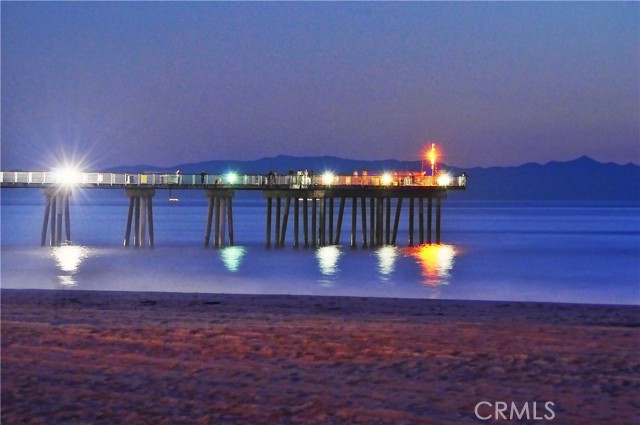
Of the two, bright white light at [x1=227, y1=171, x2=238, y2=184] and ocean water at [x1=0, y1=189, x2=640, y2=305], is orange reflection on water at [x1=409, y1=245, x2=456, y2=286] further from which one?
bright white light at [x1=227, y1=171, x2=238, y2=184]

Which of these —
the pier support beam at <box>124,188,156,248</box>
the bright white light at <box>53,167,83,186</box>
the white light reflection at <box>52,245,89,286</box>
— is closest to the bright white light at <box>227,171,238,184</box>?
the pier support beam at <box>124,188,156,248</box>

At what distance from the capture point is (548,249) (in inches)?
1857

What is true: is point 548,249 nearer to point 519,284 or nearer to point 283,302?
point 519,284

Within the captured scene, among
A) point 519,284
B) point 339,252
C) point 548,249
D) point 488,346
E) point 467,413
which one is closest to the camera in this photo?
point 467,413

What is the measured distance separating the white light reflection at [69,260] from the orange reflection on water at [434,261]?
35.9ft

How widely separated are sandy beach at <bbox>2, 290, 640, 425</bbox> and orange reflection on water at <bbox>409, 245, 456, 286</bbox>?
13.5m

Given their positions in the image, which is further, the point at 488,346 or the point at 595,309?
the point at 595,309

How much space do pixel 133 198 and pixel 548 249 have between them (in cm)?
2174

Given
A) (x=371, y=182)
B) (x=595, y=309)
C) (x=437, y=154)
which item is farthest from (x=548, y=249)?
(x=595, y=309)

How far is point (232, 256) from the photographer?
36.5m

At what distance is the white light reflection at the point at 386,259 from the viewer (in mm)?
30781

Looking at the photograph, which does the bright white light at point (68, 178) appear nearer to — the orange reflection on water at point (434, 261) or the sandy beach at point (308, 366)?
the orange reflection on water at point (434, 261)

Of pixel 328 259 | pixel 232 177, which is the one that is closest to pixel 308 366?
pixel 328 259

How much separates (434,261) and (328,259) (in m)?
4.23
